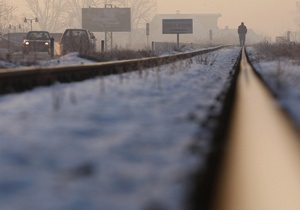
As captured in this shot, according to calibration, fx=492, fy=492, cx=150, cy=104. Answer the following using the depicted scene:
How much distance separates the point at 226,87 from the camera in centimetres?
704

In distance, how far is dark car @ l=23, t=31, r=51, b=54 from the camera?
2475cm

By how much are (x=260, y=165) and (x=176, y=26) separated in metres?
66.9

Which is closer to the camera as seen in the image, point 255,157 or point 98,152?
point 98,152

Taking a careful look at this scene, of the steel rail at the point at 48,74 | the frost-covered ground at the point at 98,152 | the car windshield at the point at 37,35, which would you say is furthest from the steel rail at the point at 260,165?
the car windshield at the point at 37,35

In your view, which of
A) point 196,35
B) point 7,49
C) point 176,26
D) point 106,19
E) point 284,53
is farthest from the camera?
point 196,35

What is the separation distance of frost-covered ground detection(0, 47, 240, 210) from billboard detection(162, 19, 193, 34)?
63.1 metres

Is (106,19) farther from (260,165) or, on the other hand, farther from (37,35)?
(260,165)

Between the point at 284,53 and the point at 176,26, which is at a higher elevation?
the point at 176,26

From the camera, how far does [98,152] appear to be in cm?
258

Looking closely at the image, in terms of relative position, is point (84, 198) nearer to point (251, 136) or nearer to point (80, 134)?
point (80, 134)

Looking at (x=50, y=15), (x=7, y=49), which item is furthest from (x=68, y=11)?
(x=7, y=49)

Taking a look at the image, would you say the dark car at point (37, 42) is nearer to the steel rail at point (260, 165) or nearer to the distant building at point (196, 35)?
the steel rail at point (260, 165)

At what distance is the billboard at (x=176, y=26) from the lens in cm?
6731

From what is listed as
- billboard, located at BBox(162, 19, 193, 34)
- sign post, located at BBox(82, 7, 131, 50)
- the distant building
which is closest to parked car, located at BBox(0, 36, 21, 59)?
billboard, located at BBox(162, 19, 193, 34)
